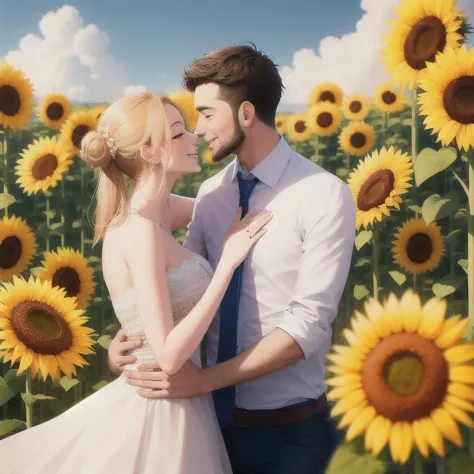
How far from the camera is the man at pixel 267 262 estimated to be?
88.9 inches

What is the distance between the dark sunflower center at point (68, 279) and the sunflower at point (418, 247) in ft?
5.84

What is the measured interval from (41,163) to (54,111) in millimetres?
853

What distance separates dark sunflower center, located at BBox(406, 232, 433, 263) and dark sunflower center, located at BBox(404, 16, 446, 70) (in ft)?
3.99

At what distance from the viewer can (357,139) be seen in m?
5.49

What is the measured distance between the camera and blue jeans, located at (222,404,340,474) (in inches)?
92.6

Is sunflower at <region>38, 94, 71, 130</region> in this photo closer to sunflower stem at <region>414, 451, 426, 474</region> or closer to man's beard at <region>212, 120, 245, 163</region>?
man's beard at <region>212, 120, 245, 163</region>

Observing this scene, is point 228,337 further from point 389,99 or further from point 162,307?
point 389,99

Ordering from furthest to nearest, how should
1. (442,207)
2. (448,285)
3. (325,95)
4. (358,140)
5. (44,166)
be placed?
1. (325,95)
2. (358,140)
3. (44,166)
4. (448,285)
5. (442,207)

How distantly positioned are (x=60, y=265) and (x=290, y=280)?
6.37 feet

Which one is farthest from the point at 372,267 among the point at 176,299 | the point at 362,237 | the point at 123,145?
the point at 123,145

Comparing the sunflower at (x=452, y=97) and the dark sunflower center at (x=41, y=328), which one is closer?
the sunflower at (x=452, y=97)

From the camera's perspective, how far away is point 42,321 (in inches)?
106

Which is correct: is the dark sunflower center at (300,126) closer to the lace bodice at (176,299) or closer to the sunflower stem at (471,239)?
the sunflower stem at (471,239)

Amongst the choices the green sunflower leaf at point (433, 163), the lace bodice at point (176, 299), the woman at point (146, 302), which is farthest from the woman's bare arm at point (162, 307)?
the green sunflower leaf at point (433, 163)
